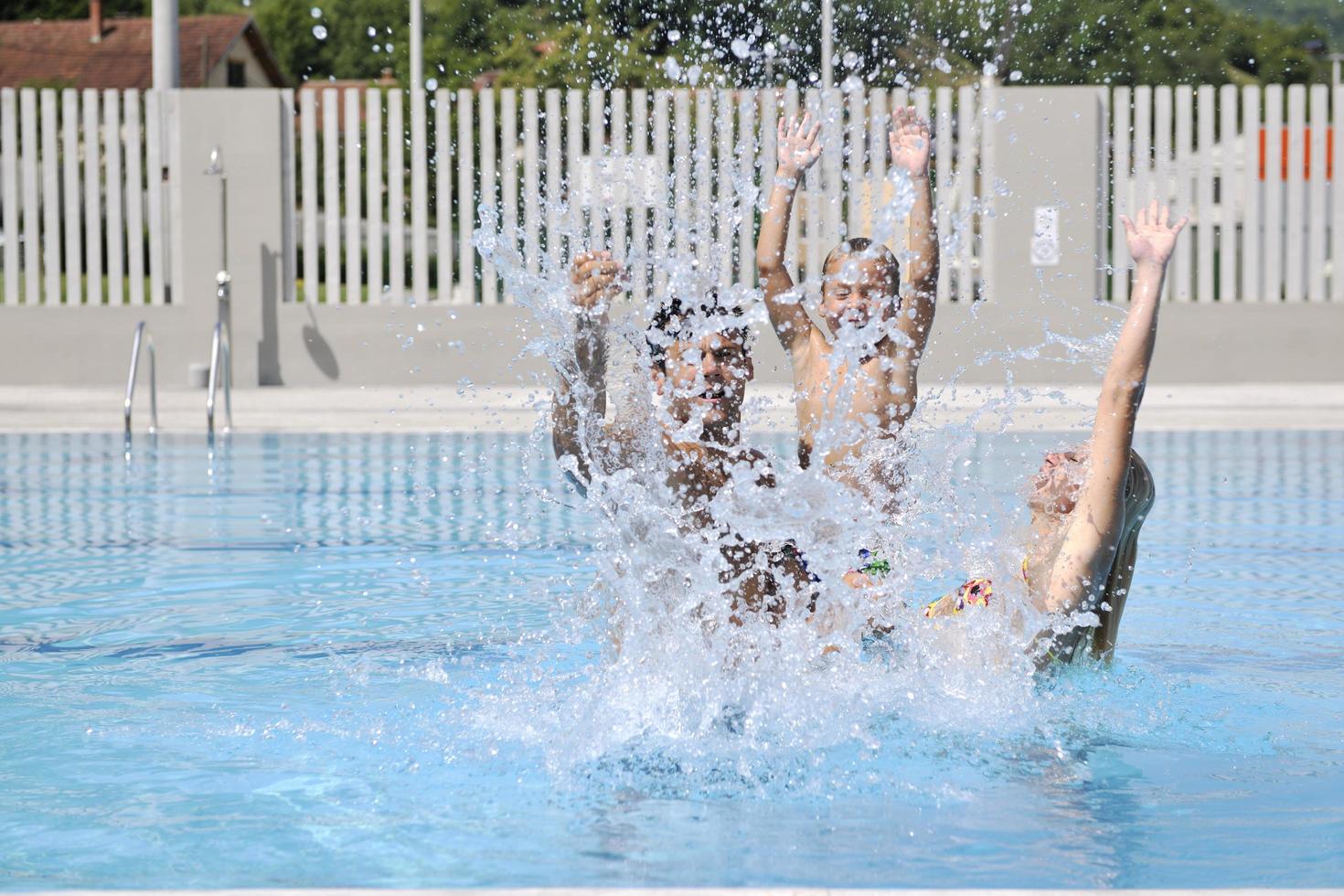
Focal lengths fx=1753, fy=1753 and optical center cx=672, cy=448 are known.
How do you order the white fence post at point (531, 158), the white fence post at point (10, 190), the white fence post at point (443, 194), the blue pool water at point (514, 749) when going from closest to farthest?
the blue pool water at point (514, 749), the white fence post at point (443, 194), the white fence post at point (531, 158), the white fence post at point (10, 190)

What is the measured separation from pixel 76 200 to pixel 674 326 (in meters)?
12.3

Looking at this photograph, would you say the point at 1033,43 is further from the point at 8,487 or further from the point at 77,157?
the point at 8,487

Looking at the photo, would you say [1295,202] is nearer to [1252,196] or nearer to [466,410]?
[1252,196]

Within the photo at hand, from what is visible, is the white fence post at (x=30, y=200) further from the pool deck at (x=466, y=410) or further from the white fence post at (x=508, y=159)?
the white fence post at (x=508, y=159)

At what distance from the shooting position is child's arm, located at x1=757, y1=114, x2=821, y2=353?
14.7ft

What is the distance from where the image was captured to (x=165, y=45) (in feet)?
49.4

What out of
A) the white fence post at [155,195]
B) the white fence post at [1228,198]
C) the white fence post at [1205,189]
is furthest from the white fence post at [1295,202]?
the white fence post at [155,195]

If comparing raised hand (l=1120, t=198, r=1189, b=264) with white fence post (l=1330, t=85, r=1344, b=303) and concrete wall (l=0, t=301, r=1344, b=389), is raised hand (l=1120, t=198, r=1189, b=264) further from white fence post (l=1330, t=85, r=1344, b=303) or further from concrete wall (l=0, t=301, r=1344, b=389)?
white fence post (l=1330, t=85, r=1344, b=303)

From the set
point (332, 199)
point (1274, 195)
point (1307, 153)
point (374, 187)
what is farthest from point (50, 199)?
point (1307, 153)

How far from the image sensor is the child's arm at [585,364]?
3650 mm

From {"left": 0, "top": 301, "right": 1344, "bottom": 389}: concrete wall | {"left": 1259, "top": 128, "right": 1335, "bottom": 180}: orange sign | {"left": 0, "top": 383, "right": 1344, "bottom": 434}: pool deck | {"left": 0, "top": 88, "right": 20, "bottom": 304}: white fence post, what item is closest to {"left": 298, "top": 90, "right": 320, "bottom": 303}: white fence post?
{"left": 0, "top": 301, "right": 1344, "bottom": 389}: concrete wall

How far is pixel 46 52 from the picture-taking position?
50500 millimetres

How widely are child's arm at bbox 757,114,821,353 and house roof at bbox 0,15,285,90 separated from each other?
148ft

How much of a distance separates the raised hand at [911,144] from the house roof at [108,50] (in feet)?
147
